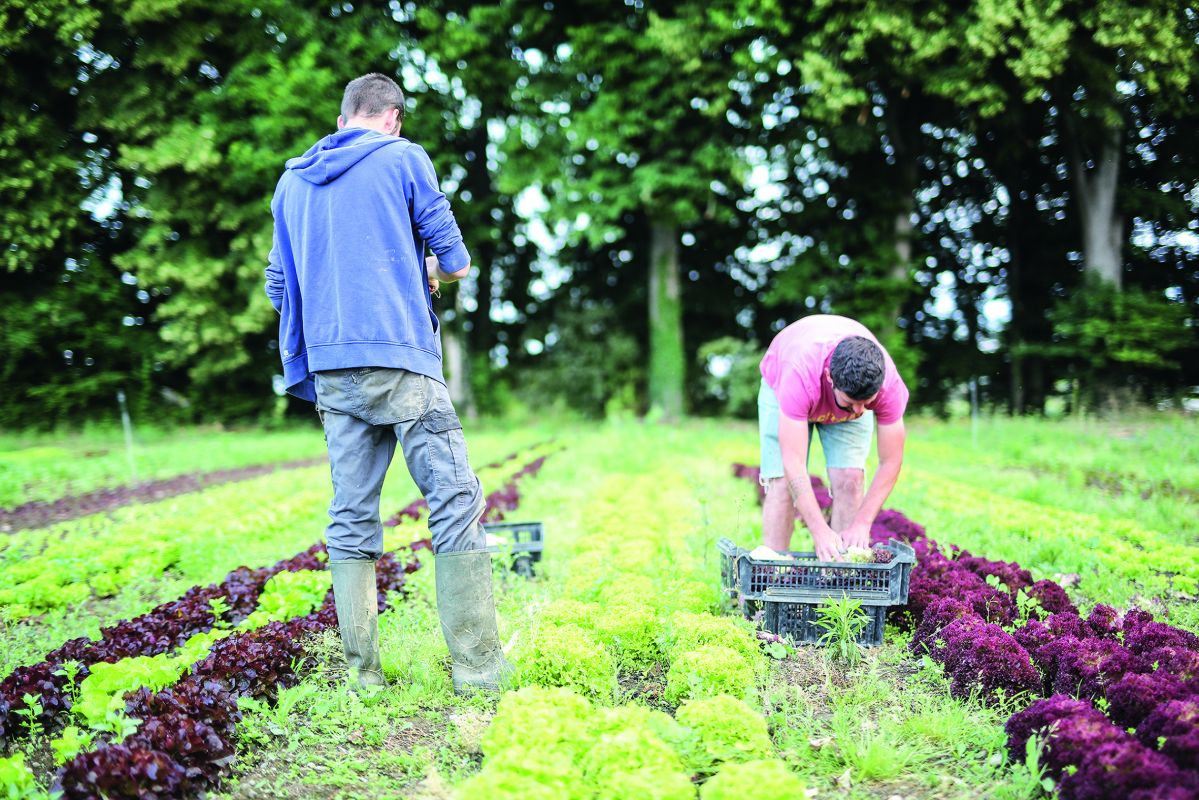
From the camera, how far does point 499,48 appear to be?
1812 centimetres

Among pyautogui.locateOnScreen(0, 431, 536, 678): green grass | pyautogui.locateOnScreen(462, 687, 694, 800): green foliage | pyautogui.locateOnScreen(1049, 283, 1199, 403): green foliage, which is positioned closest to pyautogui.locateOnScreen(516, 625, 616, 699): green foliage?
pyautogui.locateOnScreen(462, 687, 694, 800): green foliage

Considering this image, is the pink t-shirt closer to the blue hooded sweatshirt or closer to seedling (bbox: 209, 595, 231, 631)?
the blue hooded sweatshirt

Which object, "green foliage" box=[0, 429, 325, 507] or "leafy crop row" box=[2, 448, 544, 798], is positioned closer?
"leafy crop row" box=[2, 448, 544, 798]

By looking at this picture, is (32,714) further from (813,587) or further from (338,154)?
(813,587)

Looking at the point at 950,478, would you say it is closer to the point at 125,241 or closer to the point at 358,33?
the point at 358,33

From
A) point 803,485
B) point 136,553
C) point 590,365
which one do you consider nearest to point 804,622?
point 803,485

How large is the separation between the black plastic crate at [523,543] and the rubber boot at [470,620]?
1439mm

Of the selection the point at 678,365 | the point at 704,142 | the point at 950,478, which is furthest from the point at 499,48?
the point at 950,478

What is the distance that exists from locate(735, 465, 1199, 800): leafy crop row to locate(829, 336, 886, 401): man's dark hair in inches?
41.8

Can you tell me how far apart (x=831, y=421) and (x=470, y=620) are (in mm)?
2213

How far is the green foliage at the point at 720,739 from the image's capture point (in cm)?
237

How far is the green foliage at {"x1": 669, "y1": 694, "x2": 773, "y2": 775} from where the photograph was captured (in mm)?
2373

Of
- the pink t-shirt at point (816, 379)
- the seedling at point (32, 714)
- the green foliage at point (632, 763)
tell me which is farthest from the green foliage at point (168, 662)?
the pink t-shirt at point (816, 379)

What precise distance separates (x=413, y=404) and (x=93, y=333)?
18.9 meters
